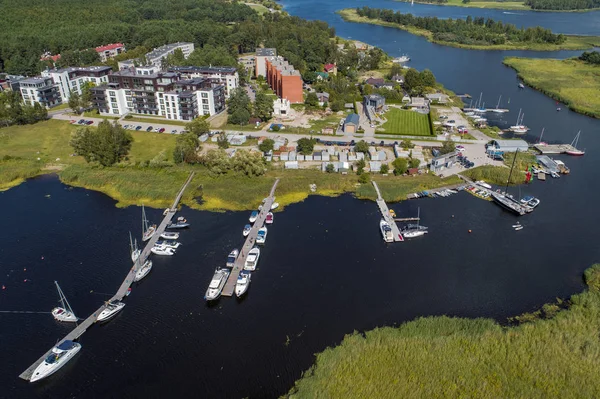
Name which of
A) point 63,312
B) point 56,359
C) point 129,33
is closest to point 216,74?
point 129,33

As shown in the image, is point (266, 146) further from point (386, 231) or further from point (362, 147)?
point (386, 231)

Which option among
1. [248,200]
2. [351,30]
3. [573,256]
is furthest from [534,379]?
[351,30]

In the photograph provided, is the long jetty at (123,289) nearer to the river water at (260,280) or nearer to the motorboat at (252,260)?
the river water at (260,280)

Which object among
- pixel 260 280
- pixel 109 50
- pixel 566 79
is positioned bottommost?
pixel 260 280

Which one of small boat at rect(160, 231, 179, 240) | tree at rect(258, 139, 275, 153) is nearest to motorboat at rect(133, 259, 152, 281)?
small boat at rect(160, 231, 179, 240)

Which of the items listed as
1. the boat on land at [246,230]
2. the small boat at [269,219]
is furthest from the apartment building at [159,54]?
the boat on land at [246,230]

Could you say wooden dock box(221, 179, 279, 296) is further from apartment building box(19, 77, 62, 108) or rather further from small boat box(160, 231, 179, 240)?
apartment building box(19, 77, 62, 108)
